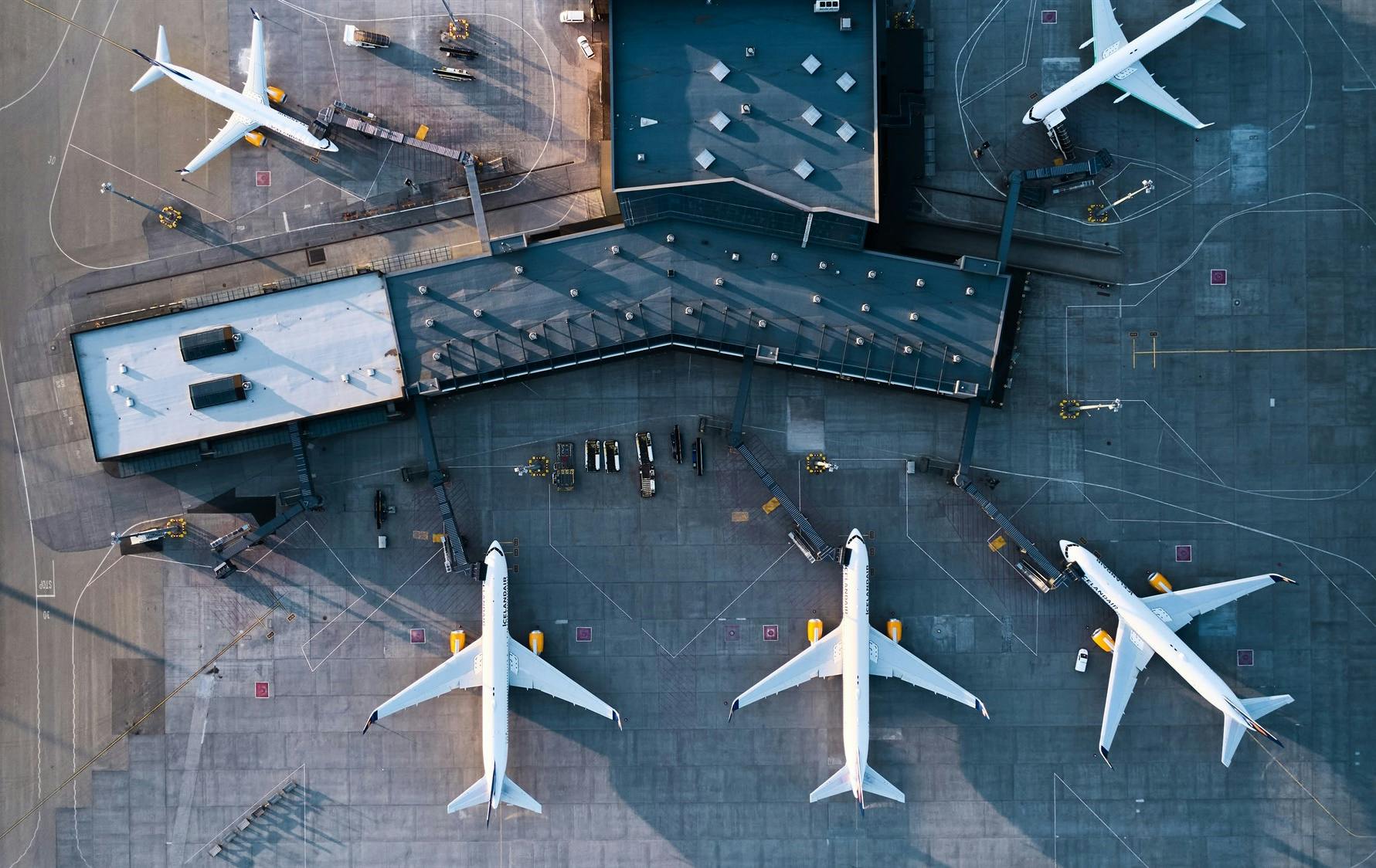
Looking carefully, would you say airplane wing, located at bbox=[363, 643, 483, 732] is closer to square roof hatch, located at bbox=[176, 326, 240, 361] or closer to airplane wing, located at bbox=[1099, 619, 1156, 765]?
square roof hatch, located at bbox=[176, 326, 240, 361]

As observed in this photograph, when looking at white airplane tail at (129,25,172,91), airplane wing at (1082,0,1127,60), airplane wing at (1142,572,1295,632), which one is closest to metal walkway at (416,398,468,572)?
white airplane tail at (129,25,172,91)

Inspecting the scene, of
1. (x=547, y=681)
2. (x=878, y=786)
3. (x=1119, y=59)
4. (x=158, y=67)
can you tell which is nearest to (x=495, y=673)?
(x=547, y=681)

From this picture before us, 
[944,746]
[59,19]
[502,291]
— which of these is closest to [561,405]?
[502,291]

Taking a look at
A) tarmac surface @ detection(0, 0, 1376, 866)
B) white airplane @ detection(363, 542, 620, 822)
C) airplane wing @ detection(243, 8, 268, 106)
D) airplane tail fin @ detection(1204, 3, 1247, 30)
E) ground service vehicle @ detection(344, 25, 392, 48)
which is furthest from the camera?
tarmac surface @ detection(0, 0, 1376, 866)

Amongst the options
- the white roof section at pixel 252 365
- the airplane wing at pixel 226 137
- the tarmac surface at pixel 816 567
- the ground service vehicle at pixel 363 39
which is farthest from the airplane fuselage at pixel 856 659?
the airplane wing at pixel 226 137

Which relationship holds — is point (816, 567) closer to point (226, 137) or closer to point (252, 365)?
point (252, 365)

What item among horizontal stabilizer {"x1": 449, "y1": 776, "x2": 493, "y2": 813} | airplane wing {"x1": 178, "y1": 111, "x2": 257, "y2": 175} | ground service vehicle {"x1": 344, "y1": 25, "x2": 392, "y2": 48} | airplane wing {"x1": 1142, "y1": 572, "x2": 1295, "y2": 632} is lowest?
horizontal stabilizer {"x1": 449, "y1": 776, "x2": 493, "y2": 813}

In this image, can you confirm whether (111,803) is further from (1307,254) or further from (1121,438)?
(1307,254)
